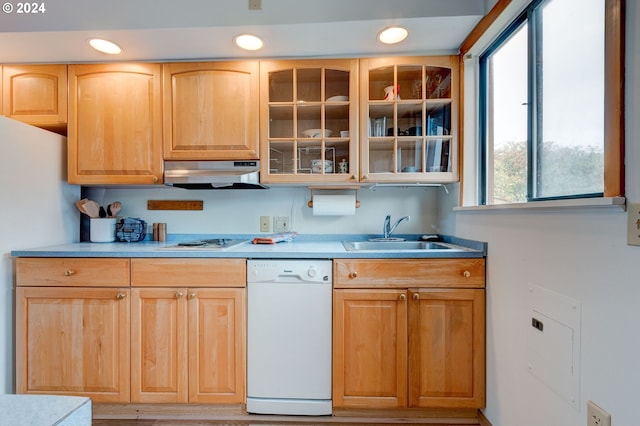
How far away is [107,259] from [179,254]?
0.37 meters

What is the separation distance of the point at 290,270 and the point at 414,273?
627 mm

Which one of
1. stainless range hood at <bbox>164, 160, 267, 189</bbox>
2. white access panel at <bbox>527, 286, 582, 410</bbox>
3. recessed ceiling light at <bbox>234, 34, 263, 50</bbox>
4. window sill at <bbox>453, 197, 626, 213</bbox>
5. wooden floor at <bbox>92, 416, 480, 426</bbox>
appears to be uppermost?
recessed ceiling light at <bbox>234, 34, 263, 50</bbox>

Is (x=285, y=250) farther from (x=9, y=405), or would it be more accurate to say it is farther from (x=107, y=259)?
(x=9, y=405)

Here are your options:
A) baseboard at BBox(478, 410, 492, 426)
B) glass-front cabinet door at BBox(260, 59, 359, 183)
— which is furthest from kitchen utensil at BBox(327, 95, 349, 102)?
baseboard at BBox(478, 410, 492, 426)

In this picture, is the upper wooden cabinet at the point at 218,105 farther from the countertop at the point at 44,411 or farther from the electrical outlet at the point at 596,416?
the electrical outlet at the point at 596,416

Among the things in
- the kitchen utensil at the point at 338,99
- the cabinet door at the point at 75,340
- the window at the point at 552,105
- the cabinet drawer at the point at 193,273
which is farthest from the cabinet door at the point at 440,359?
the cabinet door at the point at 75,340

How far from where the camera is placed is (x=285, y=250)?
152 cm

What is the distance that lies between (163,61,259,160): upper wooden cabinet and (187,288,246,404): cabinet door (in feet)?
2.66

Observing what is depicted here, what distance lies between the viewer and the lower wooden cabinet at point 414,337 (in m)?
1.45

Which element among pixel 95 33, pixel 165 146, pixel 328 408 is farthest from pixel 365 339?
pixel 95 33

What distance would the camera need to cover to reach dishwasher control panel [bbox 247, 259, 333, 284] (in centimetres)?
146

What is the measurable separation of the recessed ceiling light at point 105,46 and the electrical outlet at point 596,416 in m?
2.57

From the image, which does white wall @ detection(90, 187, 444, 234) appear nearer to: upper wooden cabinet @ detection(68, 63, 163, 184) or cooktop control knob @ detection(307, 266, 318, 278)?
upper wooden cabinet @ detection(68, 63, 163, 184)

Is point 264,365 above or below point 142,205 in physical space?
below
